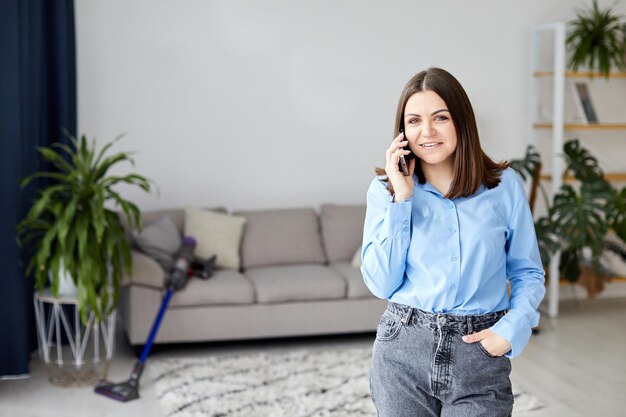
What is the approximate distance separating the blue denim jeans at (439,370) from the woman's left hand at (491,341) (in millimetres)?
13

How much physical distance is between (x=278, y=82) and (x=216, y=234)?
1236 mm

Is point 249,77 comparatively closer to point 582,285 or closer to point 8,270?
point 8,270

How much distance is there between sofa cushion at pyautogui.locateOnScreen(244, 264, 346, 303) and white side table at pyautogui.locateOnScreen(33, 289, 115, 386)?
2.98 feet

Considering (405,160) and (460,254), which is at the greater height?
(405,160)

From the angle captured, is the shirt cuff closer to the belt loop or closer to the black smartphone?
the belt loop

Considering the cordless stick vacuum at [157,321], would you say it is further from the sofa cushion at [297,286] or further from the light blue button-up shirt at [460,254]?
the light blue button-up shirt at [460,254]

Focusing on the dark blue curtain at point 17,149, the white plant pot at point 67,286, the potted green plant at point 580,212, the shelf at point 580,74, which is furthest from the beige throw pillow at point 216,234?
the shelf at point 580,74

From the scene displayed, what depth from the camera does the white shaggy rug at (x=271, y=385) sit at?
12.6ft

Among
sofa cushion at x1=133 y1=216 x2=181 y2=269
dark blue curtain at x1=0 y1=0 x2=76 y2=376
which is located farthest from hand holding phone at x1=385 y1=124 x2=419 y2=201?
sofa cushion at x1=133 y1=216 x2=181 y2=269

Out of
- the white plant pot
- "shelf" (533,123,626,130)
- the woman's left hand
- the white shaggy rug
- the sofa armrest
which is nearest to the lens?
the woman's left hand

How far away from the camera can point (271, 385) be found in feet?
13.8

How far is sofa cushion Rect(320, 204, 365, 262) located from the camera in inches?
219

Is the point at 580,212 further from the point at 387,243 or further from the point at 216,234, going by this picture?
the point at 387,243

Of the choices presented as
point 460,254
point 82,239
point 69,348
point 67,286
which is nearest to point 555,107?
point 82,239
